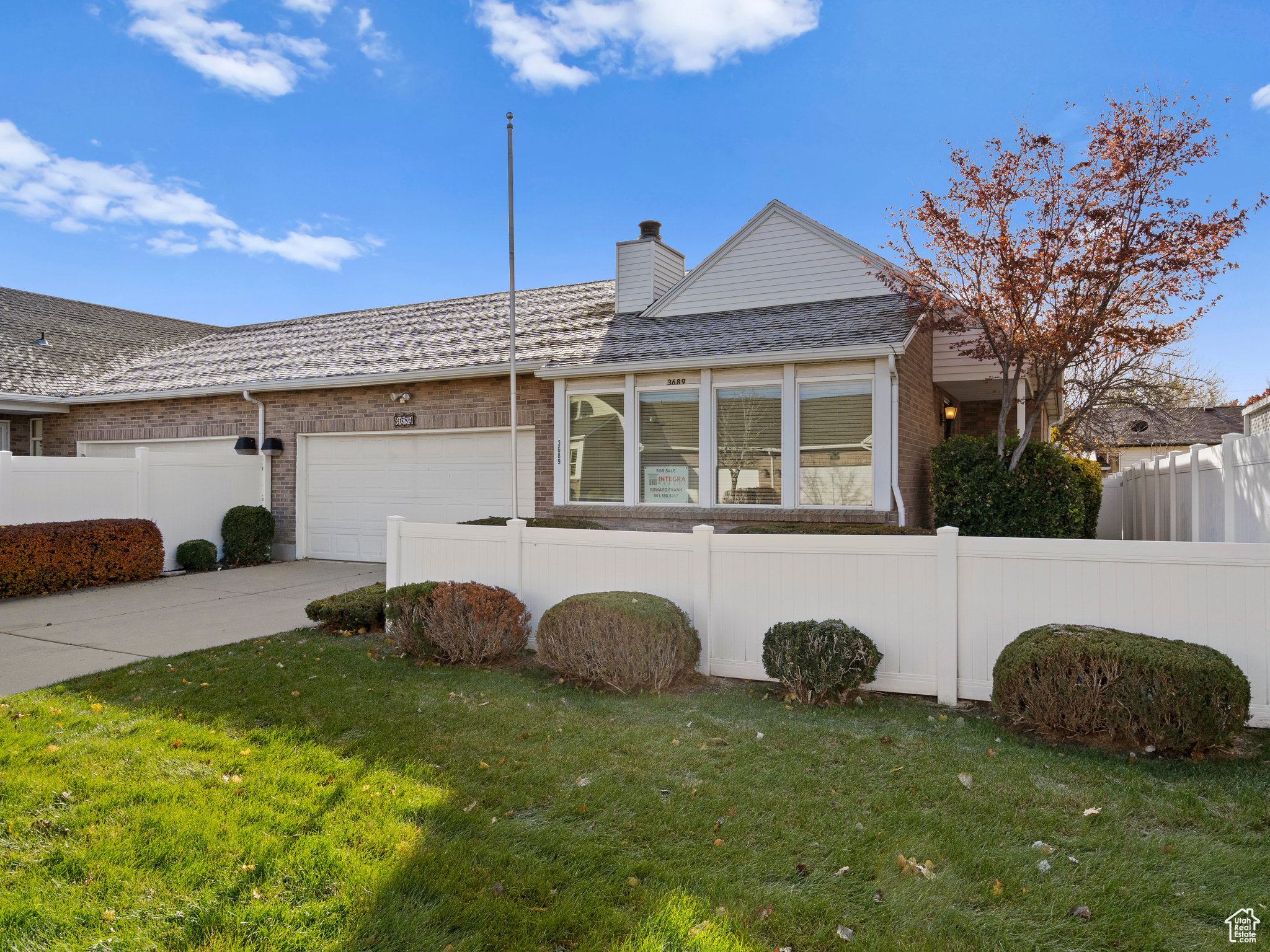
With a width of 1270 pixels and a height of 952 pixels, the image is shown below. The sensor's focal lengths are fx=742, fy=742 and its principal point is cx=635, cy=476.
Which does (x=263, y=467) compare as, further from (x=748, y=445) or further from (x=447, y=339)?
(x=748, y=445)

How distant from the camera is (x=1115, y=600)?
492 centimetres

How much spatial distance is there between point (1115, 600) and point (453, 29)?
11.0m

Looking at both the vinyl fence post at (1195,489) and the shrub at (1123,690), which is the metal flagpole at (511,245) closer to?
the shrub at (1123,690)

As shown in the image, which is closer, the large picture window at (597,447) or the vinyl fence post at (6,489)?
the vinyl fence post at (6,489)

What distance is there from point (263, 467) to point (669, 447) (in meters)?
8.04

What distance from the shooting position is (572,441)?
36.0 feet

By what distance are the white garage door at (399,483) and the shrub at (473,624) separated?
524 centimetres

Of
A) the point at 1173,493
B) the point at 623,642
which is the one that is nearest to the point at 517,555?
the point at 623,642

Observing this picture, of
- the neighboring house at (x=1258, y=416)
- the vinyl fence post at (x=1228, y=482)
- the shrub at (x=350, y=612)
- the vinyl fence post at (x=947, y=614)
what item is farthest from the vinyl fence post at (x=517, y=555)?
the neighboring house at (x=1258, y=416)

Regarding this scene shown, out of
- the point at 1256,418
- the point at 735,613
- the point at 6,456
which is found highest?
the point at 1256,418

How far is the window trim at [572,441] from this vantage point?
10617 mm

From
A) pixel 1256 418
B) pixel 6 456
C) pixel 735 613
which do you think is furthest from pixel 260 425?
pixel 1256 418

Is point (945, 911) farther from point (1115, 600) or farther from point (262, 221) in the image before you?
point (262, 221)

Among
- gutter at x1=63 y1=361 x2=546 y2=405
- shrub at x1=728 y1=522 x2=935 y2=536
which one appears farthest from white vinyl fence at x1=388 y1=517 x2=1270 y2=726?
gutter at x1=63 y1=361 x2=546 y2=405
